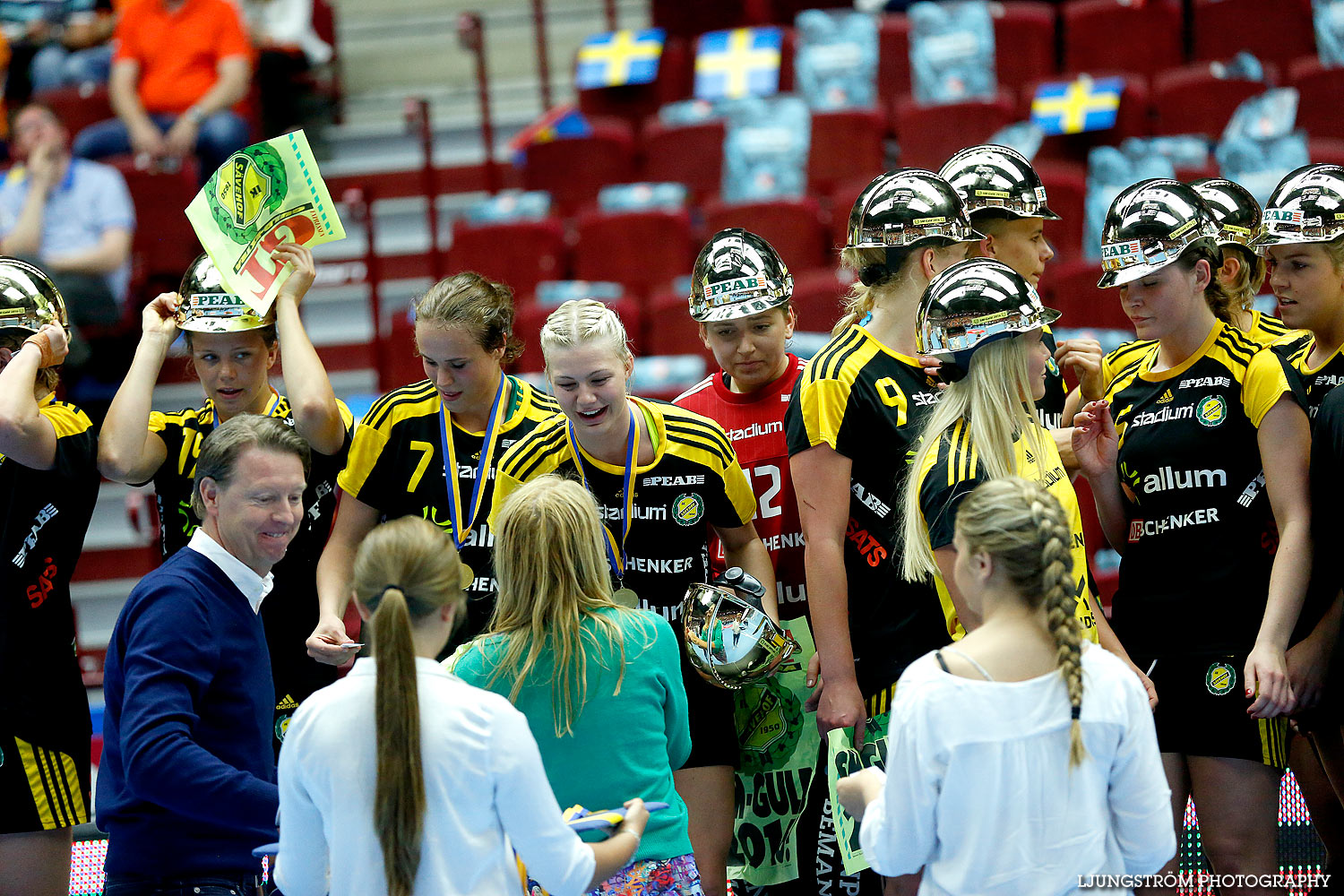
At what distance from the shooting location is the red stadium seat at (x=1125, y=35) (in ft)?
28.6

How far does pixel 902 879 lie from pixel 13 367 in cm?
260

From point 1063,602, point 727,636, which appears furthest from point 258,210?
point 1063,602

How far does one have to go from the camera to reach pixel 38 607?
12.2 ft

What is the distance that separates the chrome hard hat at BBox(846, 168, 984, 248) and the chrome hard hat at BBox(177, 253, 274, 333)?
1664 millimetres

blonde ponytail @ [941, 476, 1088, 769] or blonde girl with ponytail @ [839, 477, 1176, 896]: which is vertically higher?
blonde ponytail @ [941, 476, 1088, 769]

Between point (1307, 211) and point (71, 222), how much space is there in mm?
6616

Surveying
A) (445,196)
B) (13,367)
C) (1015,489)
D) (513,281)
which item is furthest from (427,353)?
(445,196)

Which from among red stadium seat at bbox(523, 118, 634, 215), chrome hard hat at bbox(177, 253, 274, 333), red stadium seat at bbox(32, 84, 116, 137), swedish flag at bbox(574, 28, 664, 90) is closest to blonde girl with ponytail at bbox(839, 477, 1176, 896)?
chrome hard hat at bbox(177, 253, 274, 333)

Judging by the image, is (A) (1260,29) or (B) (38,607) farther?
(A) (1260,29)

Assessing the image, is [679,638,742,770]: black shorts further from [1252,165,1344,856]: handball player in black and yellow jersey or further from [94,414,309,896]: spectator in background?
[1252,165,1344,856]: handball player in black and yellow jersey

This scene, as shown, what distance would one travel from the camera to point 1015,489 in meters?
2.55

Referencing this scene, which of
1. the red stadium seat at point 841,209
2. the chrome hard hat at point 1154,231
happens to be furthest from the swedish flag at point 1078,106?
the chrome hard hat at point 1154,231

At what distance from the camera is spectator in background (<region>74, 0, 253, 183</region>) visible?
28.5 feet

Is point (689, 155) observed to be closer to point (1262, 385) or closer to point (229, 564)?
point (1262, 385)
